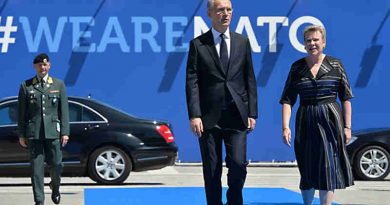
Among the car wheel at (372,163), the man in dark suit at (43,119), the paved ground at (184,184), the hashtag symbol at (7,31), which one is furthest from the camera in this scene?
the hashtag symbol at (7,31)

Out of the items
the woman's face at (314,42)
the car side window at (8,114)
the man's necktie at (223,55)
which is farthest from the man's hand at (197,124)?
the car side window at (8,114)

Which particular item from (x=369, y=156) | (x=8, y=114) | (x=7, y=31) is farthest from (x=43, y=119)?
(x=7, y=31)

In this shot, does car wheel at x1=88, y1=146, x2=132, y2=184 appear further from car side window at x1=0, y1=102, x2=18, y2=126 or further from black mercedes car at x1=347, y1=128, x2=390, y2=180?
black mercedes car at x1=347, y1=128, x2=390, y2=180

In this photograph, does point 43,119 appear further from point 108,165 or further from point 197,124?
point 108,165

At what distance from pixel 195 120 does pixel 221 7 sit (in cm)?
98

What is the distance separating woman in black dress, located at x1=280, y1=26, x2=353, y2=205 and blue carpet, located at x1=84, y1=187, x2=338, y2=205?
314 centimetres

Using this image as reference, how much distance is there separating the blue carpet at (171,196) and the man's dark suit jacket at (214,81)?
12.5 ft

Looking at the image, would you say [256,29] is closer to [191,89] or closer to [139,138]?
[139,138]

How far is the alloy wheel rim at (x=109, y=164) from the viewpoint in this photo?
1440 cm

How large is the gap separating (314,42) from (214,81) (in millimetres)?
1029

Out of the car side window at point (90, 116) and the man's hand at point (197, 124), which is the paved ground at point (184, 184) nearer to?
the car side window at point (90, 116)

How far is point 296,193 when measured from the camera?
42.2 ft

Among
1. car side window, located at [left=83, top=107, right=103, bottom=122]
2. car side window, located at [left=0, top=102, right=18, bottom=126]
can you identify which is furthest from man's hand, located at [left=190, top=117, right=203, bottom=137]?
car side window, located at [left=0, top=102, right=18, bottom=126]

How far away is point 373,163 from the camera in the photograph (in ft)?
52.1
